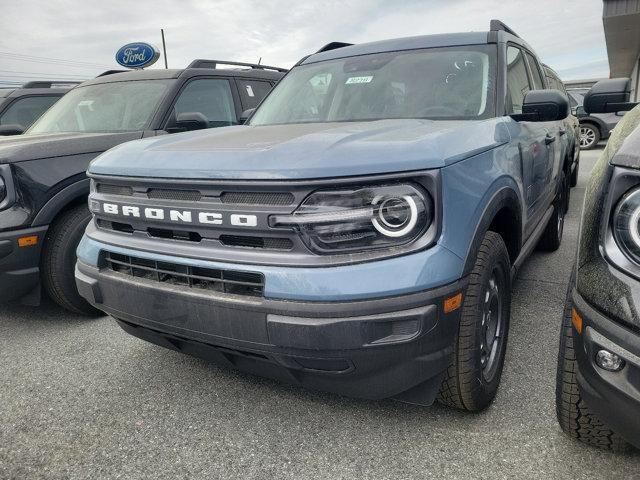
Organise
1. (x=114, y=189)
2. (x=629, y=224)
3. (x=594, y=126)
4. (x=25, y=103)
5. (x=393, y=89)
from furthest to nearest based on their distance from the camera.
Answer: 1. (x=594, y=126)
2. (x=25, y=103)
3. (x=393, y=89)
4. (x=114, y=189)
5. (x=629, y=224)

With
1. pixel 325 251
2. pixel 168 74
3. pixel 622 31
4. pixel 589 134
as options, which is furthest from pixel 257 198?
pixel 622 31

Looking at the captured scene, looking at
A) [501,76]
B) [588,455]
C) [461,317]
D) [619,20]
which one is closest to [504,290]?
[461,317]

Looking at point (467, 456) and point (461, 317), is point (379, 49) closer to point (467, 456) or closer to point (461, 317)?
point (461, 317)

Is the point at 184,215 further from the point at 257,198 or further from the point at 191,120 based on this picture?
the point at 191,120

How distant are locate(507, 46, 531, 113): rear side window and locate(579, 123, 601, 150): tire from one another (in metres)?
11.2

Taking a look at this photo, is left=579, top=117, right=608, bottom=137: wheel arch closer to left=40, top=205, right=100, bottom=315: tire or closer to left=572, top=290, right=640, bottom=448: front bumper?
left=40, top=205, right=100, bottom=315: tire

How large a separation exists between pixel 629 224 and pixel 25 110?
7.80m

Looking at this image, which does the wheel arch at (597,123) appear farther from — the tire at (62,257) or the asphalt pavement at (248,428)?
the tire at (62,257)

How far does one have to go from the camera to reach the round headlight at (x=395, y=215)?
1.68m

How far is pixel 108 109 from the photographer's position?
14.6ft

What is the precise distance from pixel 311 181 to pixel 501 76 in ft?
5.30

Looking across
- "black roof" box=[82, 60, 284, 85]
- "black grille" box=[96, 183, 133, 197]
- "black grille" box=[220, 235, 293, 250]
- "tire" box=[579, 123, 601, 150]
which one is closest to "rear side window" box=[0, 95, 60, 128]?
"black roof" box=[82, 60, 284, 85]

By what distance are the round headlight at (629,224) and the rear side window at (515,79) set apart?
1504mm

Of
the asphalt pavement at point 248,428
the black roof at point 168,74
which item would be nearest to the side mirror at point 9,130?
the black roof at point 168,74
